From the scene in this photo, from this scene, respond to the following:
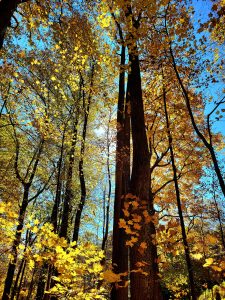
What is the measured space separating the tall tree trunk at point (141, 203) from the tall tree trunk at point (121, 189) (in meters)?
0.89

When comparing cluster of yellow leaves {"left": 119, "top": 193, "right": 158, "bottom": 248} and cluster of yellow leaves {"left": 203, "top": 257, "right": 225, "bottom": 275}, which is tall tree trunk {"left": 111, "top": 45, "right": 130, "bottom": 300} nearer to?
cluster of yellow leaves {"left": 119, "top": 193, "right": 158, "bottom": 248}

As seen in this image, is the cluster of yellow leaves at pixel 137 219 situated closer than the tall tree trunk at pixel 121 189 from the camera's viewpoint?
Yes

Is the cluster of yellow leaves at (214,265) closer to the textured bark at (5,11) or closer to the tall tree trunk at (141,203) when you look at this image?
the tall tree trunk at (141,203)

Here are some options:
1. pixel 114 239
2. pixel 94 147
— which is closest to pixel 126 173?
pixel 114 239

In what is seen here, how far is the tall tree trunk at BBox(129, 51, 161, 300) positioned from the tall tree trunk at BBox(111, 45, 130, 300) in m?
0.89

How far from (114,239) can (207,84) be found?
664 cm

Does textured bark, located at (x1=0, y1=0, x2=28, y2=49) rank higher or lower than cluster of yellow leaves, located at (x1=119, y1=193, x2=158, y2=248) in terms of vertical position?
higher

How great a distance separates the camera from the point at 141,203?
4223 millimetres

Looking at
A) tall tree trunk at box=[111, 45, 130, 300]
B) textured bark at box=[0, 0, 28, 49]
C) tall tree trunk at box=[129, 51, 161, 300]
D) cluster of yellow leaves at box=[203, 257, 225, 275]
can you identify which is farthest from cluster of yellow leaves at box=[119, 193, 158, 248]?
textured bark at box=[0, 0, 28, 49]

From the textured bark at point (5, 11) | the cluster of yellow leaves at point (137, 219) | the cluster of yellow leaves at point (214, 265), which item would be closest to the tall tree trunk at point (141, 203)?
the cluster of yellow leaves at point (137, 219)

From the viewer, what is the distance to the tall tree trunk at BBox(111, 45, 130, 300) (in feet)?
18.0

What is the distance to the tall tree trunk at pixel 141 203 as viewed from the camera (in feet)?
12.5

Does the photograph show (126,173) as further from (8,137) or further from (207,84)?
(8,137)

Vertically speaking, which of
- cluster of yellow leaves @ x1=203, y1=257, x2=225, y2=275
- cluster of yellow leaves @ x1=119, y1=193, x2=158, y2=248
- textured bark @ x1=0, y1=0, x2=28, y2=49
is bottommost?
cluster of yellow leaves @ x1=203, y1=257, x2=225, y2=275
